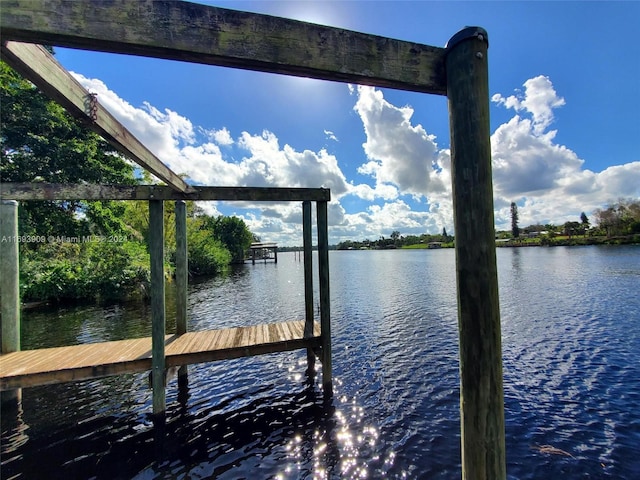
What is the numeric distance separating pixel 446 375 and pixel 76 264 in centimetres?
1675

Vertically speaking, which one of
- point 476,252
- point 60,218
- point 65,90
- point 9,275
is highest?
point 60,218

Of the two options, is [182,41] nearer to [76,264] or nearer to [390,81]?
[390,81]

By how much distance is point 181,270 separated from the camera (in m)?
6.33

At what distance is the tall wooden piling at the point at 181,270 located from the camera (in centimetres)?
618

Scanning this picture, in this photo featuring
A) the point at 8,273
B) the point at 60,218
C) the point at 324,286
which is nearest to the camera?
the point at 8,273

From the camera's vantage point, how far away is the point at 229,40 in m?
1.64

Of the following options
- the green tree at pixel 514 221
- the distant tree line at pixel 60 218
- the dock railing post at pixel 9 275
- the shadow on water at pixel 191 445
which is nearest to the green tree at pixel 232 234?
the distant tree line at pixel 60 218

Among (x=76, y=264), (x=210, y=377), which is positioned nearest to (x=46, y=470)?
(x=210, y=377)

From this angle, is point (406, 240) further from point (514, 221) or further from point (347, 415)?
point (347, 415)

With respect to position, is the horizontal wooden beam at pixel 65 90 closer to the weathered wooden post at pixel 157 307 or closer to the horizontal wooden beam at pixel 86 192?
the horizontal wooden beam at pixel 86 192

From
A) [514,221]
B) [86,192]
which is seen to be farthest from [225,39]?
[514,221]

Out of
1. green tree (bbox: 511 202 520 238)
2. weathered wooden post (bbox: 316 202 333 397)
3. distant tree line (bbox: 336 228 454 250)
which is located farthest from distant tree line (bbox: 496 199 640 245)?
weathered wooden post (bbox: 316 202 333 397)

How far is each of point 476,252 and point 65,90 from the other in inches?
112

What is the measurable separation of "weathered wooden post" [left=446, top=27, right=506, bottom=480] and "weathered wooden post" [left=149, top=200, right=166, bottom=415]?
177 inches
